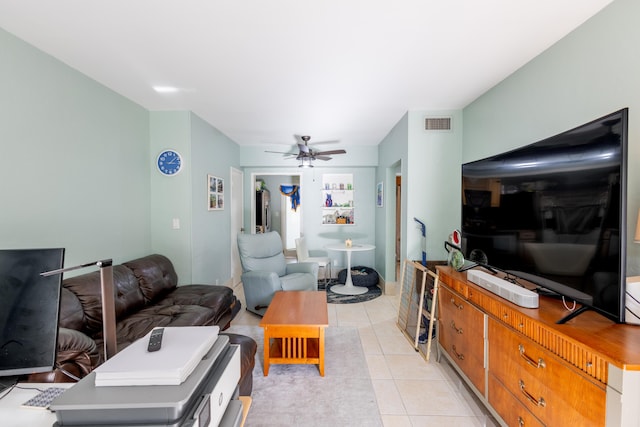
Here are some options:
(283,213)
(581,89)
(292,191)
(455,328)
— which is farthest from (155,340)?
(283,213)

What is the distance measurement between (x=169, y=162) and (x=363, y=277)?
3.29 metres

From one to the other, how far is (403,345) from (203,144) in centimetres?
337

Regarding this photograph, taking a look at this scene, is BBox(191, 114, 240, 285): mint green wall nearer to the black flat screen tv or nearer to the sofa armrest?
the sofa armrest

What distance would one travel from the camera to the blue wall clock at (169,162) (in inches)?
128

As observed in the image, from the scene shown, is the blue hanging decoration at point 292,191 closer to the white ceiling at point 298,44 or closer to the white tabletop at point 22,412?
the white ceiling at point 298,44

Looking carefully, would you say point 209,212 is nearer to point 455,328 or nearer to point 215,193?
point 215,193

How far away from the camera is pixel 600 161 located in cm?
116

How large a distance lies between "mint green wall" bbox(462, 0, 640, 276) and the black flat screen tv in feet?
1.29

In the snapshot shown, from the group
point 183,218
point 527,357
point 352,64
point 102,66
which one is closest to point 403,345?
point 527,357

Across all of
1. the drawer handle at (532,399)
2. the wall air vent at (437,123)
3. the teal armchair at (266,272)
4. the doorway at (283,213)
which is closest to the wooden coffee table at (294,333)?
the teal armchair at (266,272)

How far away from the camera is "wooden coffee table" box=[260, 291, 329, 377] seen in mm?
2170

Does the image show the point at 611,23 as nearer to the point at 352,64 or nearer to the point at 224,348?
the point at 352,64

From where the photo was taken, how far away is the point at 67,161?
7.19 ft

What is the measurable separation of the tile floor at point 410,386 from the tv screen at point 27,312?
181 centimetres
